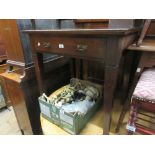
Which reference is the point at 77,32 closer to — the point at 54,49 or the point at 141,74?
the point at 54,49

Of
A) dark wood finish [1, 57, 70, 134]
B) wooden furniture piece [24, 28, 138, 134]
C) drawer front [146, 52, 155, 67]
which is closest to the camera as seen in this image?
wooden furniture piece [24, 28, 138, 134]

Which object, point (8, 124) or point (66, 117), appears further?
point (8, 124)

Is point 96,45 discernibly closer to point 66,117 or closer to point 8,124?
point 66,117

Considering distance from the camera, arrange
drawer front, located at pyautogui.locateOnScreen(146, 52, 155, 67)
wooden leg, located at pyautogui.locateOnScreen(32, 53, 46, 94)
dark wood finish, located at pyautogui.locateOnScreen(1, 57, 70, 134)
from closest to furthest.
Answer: drawer front, located at pyautogui.locateOnScreen(146, 52, 155, 67), wooden leg, located at pyautogui.locateOnScreen(32, 53, 46, 94), dark wood finish, located at pyautogui.locateOnScreen(1, 57, 70, 134)

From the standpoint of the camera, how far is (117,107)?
1.19 metres

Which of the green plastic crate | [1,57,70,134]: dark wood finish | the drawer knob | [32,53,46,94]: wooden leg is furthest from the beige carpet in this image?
the drawer knob

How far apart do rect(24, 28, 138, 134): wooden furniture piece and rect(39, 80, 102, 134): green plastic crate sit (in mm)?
166

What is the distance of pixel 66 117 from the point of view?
86 centimetres

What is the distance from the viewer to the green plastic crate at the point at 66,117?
849 millimetres

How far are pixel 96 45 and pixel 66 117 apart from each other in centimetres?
47

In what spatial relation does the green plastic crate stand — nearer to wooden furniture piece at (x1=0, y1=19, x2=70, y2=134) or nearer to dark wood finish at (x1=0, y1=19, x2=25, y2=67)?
wooden furniture piece at (x1=0, y1=19, x2=70, y2=134)

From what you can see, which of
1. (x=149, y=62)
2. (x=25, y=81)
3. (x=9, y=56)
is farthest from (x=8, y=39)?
(x=149, y=62)

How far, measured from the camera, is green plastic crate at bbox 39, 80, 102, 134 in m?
0.85

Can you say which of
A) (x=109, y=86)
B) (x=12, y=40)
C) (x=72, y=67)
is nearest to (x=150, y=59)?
(x=109, y=86)
